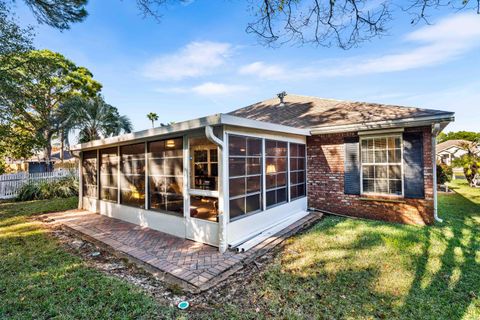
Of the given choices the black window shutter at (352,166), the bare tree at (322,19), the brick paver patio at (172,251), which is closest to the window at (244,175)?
the brick paver patio at (172,251)

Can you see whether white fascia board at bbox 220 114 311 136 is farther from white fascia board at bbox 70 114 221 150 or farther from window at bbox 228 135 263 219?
window at bbox 228 135 263 219

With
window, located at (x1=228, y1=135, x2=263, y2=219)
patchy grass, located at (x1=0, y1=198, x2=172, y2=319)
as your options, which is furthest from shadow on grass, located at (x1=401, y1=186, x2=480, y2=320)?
patchy grass, located at (x1=0, y1=198, x2=172, y2=319)

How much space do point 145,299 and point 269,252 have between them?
2563 mm

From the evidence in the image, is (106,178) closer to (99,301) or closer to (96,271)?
(96,271)

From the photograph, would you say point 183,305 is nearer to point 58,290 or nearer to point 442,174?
point 58,290

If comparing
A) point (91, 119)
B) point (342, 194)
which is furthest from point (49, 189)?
point (342, 194)

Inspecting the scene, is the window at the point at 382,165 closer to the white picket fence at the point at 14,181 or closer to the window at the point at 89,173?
the window at the point at 89,173

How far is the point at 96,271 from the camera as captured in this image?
160 inches

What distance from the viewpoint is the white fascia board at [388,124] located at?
5.60m

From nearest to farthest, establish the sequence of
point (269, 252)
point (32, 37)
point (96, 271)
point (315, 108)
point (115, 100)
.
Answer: point (96, 271) < point (269, 252) < point (32, 37) < point (315, 108) < point (115, 100)

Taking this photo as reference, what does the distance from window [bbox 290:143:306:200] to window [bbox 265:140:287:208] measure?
45 centimetres

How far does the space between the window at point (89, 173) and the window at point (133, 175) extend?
1992 millimetres

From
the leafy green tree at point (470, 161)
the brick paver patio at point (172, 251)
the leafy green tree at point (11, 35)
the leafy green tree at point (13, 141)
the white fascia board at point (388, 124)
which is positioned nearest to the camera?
the brick paver patio at point (172, 251)

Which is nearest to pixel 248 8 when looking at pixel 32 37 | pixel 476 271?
pixel 476 271
